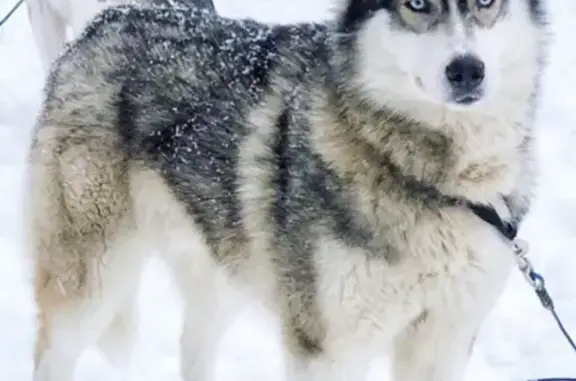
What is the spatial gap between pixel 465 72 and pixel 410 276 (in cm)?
60

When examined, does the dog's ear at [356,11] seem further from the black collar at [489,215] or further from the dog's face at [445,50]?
the black collar at [489,215]

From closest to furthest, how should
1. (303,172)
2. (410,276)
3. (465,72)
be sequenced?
1. (465,72)
2. (410,276)
3. (303,172)

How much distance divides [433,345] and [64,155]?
1.26m

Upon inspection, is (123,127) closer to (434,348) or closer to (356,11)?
(356,11)

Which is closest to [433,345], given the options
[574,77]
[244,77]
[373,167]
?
[373,167]

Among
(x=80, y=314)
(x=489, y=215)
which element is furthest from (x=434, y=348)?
(x=80, y=314)

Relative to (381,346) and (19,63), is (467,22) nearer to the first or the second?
(381,346)

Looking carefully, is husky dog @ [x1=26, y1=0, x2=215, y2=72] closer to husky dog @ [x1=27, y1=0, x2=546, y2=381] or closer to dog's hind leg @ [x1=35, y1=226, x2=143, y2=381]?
husky dog @ [x1=27, y1=0, x2=546, y2=381]

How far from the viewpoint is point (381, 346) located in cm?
307

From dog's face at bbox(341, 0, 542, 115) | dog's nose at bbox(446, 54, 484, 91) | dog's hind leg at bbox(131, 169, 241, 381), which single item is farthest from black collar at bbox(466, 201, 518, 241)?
dog's hind leg at bbox(131, 169, 241, 381)

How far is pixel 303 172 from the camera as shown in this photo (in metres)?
2.99

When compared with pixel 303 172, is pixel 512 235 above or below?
below

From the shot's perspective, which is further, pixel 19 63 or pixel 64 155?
pixel 19 63

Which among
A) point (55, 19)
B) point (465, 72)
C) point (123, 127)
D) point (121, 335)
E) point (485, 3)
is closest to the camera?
point (465, 72)
